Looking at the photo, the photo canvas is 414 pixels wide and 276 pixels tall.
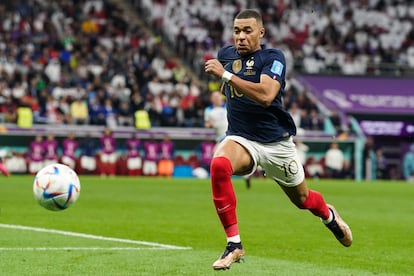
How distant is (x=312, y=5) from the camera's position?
43.3m

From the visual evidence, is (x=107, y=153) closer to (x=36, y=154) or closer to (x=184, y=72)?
(x=36, y=154)

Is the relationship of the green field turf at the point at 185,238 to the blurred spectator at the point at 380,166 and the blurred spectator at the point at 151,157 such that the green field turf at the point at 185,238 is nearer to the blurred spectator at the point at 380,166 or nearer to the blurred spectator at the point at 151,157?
the blurred spectator at the point at 151,157

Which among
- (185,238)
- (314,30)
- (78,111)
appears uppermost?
(185,238)

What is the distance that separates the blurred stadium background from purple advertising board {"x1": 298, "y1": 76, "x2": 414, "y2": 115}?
50 mm

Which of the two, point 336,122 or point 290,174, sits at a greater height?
point 290,174

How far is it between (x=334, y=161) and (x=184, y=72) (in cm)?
717

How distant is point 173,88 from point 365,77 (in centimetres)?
820

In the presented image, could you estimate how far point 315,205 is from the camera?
9.40 m

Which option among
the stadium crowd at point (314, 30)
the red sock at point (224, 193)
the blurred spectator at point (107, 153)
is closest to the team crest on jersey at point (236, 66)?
the red sock at point (224, 193)

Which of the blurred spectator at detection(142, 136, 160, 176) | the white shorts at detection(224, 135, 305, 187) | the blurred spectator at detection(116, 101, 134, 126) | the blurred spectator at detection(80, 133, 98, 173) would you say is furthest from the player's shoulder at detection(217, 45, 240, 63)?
the blurred spectator at detection(116, 101, 134, 126)

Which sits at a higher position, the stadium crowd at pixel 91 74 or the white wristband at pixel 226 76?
the white wristband at pixel 226 76

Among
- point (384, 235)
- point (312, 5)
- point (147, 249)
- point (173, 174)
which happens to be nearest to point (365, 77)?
point (312, 5)

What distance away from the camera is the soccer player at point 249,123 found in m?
8.18

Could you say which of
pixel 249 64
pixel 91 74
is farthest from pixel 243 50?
pixel 91 74
